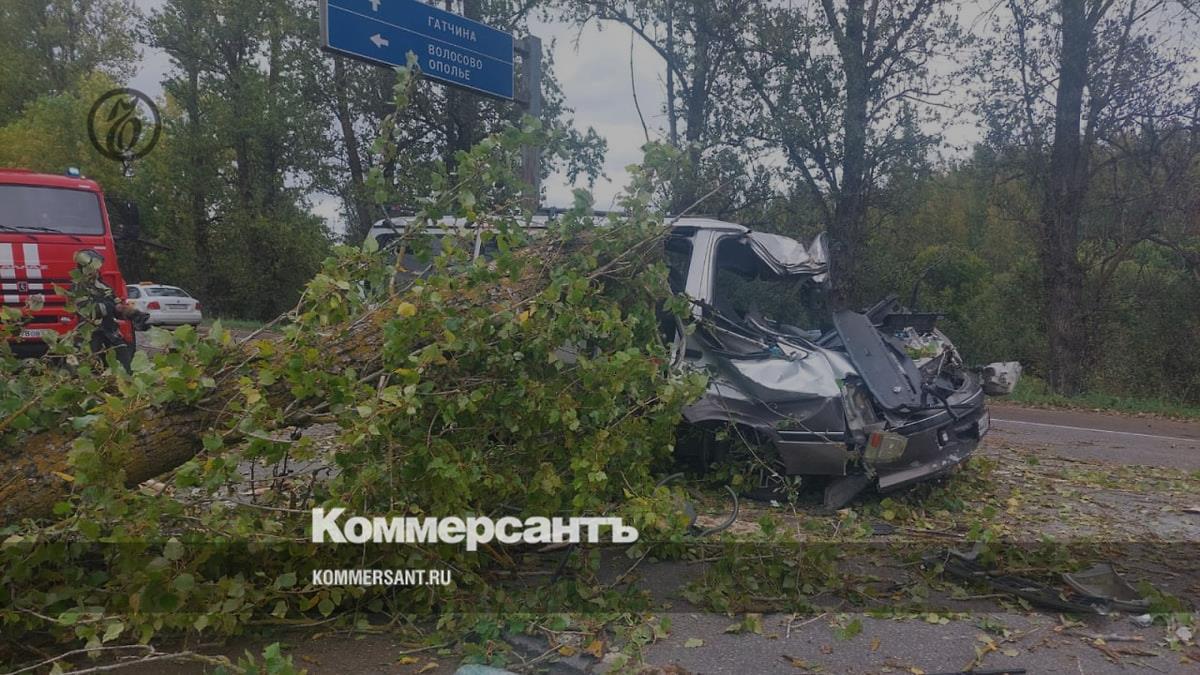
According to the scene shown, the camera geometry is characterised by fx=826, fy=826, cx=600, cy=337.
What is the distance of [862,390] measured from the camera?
4.82 metres

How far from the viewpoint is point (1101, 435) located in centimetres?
957

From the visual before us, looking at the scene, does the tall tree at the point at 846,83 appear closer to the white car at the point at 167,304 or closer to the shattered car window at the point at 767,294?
the shattered car window at the point at 767,294

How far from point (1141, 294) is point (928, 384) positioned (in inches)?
509

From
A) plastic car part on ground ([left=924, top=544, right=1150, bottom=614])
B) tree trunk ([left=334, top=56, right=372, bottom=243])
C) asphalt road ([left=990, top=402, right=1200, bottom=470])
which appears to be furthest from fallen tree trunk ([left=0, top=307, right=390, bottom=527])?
tree trunk ([left=334, top=56, right=372, bottom=243])

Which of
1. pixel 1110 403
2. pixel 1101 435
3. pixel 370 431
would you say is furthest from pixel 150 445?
pixel 1110 403

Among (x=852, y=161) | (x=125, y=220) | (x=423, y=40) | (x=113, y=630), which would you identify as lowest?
(x=113, y=630)

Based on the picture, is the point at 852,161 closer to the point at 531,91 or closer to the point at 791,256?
the point at 531,91

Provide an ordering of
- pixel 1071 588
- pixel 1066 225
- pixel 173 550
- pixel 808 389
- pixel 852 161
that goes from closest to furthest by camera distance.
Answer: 1. pixel 173 550
2. pixel 1071 588
3. pixel 808 389
4. pixel 1066 225
5. pixel 852 161

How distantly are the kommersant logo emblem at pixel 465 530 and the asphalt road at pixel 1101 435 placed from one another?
5733 mm

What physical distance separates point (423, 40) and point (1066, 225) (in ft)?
42.8

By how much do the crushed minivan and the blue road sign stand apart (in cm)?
151

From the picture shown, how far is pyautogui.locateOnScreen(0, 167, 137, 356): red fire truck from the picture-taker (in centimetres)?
937

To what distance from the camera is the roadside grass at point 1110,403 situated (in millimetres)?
12977

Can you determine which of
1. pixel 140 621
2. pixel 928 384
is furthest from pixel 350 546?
pixel 928 384
